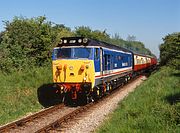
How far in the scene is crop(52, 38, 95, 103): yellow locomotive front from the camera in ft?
56.2

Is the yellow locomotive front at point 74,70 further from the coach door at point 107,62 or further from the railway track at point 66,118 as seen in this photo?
the coach door at point 107,62

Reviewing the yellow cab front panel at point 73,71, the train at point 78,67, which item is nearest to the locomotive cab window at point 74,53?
the train at point 78,67

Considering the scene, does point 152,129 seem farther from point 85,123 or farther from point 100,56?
point 100,56

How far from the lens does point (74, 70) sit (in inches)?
680

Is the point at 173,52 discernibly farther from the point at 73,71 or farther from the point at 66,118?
the point at 66,118

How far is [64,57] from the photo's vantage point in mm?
17688

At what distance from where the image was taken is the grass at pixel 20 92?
15.9 meters

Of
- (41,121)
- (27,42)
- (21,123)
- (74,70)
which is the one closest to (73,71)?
(74,70)

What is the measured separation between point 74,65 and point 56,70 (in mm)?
1064

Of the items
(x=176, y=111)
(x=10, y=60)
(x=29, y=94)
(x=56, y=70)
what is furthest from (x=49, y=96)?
(x=176, y=111)

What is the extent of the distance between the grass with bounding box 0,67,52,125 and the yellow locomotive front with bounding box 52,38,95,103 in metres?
A: 1.88

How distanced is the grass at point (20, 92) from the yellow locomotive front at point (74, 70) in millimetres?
1883

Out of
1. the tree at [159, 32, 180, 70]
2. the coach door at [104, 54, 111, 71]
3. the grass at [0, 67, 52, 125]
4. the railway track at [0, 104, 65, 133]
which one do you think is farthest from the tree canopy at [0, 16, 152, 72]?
the tree at [159, 32, 180, 70]

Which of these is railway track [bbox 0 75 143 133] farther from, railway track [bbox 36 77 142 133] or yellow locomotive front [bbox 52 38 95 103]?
yellow locomotive front [bbox 52 38 95 103]
